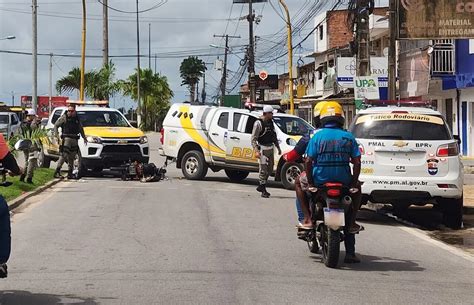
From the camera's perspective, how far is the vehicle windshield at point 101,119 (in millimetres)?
19953

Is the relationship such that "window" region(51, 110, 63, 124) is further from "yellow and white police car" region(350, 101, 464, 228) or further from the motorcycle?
the motorcycle

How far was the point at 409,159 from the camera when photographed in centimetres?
1118

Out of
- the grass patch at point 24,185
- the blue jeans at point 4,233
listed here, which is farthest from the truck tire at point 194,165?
the blue jeans at point 4,233

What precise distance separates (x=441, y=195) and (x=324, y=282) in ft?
15.3

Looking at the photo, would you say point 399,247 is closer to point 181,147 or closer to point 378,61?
point 181,147

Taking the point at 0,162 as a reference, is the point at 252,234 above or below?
below

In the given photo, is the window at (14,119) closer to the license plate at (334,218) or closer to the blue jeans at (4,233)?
the license plate at (334,218)

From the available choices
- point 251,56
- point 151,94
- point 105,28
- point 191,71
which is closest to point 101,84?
point 105,28

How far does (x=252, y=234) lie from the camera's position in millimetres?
10281

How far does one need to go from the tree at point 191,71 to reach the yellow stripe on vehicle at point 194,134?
8829 centimetres

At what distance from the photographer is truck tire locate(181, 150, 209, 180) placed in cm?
1862

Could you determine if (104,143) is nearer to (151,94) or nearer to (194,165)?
(194,165)


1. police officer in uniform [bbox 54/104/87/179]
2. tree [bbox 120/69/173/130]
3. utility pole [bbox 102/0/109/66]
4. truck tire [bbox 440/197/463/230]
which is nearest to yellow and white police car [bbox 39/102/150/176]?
police officer in uniform [bbox 54/104/87/179]

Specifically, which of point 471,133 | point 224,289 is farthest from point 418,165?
point 471,133
